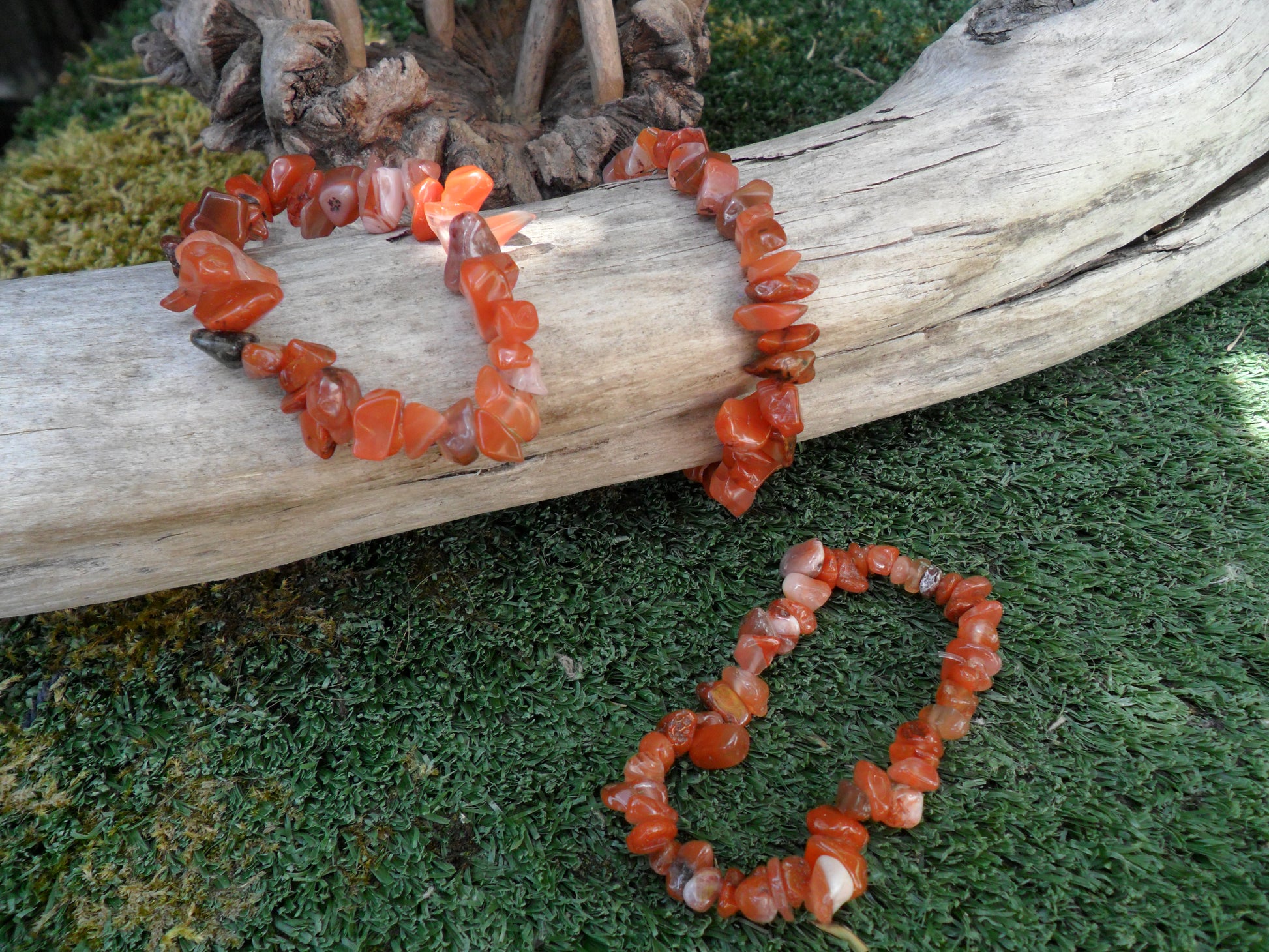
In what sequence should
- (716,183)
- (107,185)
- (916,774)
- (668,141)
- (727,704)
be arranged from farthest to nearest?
1. (107,185)
2. (668,141)
3. (716,183)
4. (727,704)
5. (916,774)

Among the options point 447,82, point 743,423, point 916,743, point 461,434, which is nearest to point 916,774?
point 916,743

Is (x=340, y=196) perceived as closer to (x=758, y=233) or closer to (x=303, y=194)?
(x=303, y=194)

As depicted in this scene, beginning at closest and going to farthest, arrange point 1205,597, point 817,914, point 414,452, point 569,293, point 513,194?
point 817,914 → point 414,452 → point 569,293 → point 1205,597 → point 513,194

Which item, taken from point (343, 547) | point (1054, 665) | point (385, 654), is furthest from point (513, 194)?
point (1054, 665)

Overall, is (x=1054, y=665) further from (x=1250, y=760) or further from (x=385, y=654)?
(x=385, y=654)

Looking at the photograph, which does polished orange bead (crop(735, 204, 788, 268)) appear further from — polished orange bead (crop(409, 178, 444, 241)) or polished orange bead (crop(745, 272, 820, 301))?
polished orange bead (crop(409, 178, 444, 241))

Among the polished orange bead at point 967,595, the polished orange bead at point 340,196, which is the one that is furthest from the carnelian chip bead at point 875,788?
the polished orange bead at point 340,196

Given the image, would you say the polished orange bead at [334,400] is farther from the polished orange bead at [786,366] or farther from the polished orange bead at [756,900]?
the polished orange bead at [756,900]
